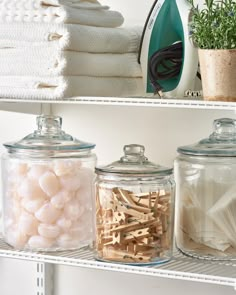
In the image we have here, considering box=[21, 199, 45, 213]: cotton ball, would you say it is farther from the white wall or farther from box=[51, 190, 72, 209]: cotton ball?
the white wall

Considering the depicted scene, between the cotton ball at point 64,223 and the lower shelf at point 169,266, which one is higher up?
the cotton ball at point 64,223

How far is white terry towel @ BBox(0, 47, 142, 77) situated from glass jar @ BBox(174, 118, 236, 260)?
213 mm

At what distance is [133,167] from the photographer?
4.90 feet

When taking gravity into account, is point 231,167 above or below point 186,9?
below

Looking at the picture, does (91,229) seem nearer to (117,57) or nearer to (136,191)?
(136,191)

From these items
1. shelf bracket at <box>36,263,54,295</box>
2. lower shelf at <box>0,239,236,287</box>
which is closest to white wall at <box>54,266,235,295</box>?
shelf bracket at <box>36,263,54,295</box>

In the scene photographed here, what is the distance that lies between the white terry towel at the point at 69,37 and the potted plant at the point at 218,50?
0.22m

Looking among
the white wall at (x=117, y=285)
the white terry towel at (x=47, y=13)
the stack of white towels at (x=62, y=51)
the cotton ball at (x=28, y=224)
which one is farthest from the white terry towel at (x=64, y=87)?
the white wall at (x=117, y=285)

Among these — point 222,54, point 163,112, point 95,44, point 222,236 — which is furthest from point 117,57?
point 222,236

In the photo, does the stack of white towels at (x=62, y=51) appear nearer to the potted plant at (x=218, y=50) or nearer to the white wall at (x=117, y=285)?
the potted plant at (x=218, y=50)

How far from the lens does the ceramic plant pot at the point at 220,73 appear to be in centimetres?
140

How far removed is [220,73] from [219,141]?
0.16 m

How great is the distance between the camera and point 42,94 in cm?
154

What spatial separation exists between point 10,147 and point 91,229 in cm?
22
